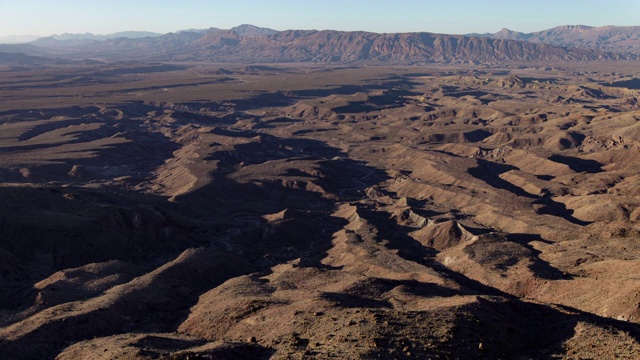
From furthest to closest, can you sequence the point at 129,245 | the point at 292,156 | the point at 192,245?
the point at 292,156 → the point at 192,245 → the point at 129,245

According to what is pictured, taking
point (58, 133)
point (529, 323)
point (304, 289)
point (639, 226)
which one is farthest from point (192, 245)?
point (58, 133)

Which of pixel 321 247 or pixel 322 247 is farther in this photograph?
pixel 321 247

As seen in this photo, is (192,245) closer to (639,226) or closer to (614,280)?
(614,280)
